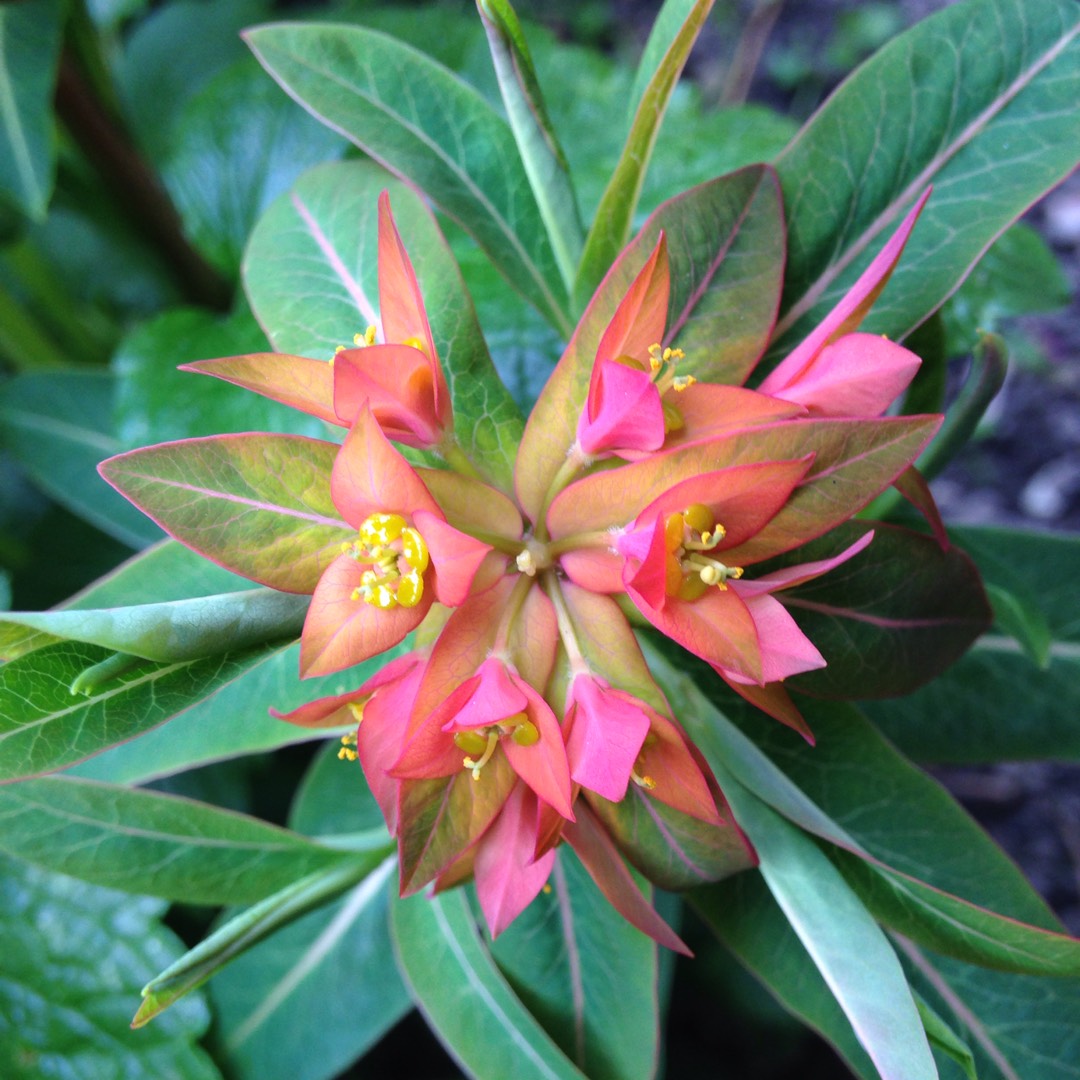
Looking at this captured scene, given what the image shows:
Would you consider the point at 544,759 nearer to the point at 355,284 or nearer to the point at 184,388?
the point at 355,284

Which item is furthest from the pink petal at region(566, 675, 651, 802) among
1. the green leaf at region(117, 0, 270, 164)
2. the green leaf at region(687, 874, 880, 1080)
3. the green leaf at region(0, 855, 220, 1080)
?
the green leaf at region(117, 0, 270, 164)

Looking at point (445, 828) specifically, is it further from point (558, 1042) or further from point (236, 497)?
point (558, 1042)

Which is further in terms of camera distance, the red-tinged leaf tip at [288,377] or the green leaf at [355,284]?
the green leaf at [355,284]

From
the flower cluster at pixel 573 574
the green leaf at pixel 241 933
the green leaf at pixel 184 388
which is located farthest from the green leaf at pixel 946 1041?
the green leaf at pixel 184 388

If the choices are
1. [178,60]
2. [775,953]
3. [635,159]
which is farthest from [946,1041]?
[178,60]

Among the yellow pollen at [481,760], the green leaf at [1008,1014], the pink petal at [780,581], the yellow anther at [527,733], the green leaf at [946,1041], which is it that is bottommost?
the green leaf at [1008,1014]

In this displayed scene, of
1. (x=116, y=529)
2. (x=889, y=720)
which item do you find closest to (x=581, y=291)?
(x=889, y=720)

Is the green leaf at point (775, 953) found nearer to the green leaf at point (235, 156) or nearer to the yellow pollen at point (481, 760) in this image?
the yellow pollen at point (481, 760)
